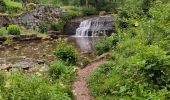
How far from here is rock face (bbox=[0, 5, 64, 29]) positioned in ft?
121

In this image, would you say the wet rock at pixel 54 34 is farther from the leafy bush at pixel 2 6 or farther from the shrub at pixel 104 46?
the shrub at pixel 104 46

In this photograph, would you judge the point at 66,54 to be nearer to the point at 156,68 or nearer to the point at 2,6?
the point at 156,68

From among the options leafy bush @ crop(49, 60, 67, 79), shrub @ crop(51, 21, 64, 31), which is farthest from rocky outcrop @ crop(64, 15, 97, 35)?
leafy bush @ crop(49, 60, 67, 79)

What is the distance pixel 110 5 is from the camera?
1831 inches

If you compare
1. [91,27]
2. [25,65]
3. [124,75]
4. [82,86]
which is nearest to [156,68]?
[124,75]

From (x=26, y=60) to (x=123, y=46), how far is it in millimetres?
10107

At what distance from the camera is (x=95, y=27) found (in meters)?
38.7

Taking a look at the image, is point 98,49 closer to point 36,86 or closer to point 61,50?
point 61,50

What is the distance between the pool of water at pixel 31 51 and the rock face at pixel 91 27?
613 cm

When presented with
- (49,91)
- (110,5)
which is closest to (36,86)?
(49,91)

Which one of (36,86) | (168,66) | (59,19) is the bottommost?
(59,19)

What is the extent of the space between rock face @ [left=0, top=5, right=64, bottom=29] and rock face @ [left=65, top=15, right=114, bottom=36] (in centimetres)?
225

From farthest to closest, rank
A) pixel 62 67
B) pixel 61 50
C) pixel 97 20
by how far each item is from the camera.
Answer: pixel 97 20, pixel 61 50, pixel 62 67

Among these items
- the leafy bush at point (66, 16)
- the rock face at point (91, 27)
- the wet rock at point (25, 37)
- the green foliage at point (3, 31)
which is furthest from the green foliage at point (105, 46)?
the leafy bush at point (66, 16)
